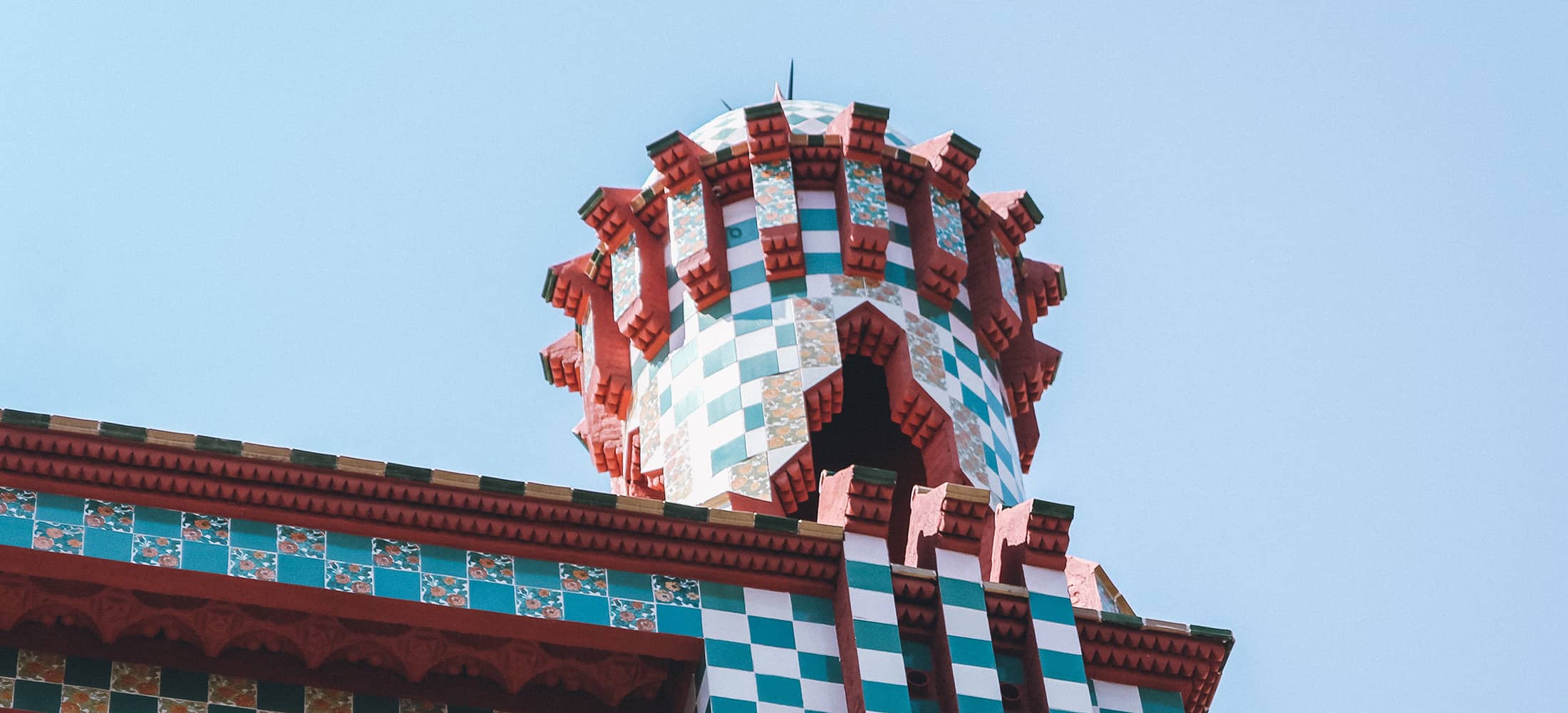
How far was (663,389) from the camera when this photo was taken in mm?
16656

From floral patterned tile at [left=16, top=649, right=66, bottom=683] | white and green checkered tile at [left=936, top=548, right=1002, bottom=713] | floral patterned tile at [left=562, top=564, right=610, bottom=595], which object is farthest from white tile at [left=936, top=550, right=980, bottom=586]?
floral patterned tile at [left=16, top=649, right=66, bottom=683]

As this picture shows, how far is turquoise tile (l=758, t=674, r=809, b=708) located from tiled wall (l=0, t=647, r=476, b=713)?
1558mm

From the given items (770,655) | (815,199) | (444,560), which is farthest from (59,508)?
(815,199)

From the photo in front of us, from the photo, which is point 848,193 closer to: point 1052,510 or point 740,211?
point 740,211

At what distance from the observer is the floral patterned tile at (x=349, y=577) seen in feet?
37.8

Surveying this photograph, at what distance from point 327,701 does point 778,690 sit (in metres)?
2.10

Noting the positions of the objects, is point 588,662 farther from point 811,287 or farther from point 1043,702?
point 811,287

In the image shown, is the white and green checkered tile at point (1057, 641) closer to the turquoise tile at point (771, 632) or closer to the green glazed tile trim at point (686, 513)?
the turquoise tile at point (771, 632)

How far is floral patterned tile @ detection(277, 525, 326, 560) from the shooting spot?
11.6 metres

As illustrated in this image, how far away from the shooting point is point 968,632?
40.5 feet

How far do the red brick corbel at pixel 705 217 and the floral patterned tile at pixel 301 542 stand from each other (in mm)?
5407

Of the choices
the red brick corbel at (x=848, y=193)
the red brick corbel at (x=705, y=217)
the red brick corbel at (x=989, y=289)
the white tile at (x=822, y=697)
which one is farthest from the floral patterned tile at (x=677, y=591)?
the red brick corbel at (x=989, y=289)

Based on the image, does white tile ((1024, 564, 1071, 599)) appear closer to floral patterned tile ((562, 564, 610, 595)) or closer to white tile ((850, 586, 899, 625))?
white tile ((850, 586, 899, 625))

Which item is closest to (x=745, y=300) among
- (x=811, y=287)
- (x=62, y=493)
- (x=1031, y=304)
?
(x=811, y=287)
